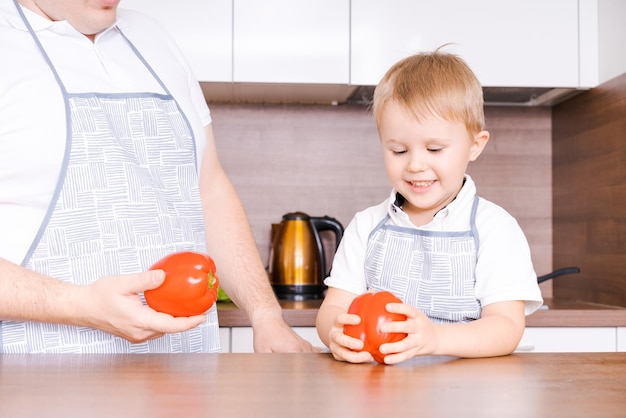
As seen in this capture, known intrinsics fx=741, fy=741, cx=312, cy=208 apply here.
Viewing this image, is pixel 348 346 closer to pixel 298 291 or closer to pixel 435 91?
pixel 435 91

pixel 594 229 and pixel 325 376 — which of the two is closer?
pixel 325 376

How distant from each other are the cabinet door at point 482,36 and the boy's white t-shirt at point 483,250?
103cm

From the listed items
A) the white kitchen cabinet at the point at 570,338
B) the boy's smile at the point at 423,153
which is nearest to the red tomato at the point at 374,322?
the boy's smile at the point at 423,153

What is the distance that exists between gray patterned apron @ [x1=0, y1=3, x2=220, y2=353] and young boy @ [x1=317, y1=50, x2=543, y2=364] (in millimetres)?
277

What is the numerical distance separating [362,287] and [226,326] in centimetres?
80

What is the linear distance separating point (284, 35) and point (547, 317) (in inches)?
42.0

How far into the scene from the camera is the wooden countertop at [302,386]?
0.59 m

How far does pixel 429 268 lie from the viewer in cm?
114

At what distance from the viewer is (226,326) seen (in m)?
1.90

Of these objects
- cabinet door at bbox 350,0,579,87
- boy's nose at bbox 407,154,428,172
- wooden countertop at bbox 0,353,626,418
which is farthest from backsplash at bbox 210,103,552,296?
wooden countertop at bbox 0,353,626,418

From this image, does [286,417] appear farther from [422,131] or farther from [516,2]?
[516,2]

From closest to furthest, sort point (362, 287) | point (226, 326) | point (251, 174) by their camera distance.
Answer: point (362, 287) → point (226, 326) → point (251, 174)

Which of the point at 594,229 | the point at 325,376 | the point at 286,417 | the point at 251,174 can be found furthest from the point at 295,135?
the point at 286,417

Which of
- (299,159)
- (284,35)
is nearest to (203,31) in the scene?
(284,35)
